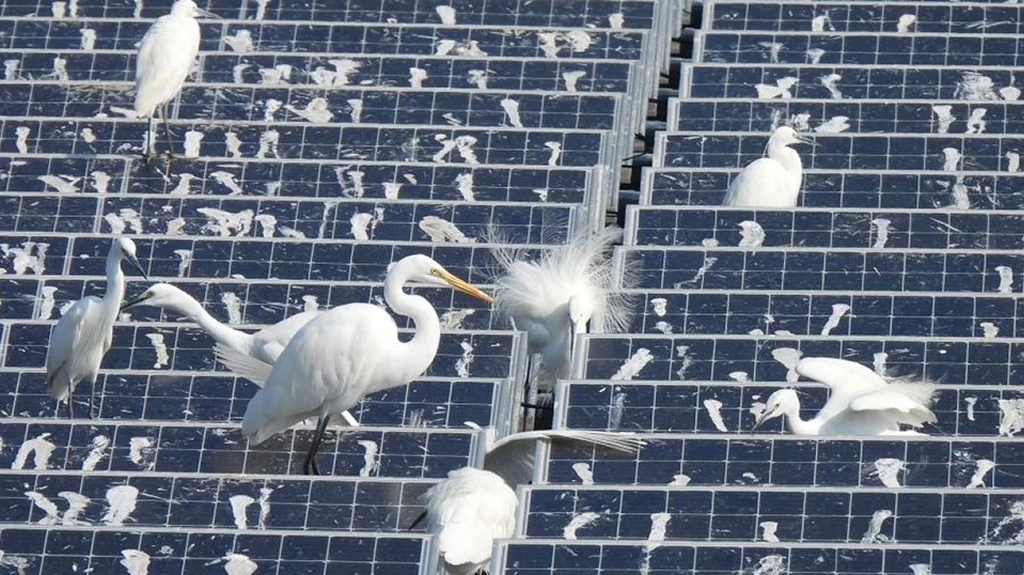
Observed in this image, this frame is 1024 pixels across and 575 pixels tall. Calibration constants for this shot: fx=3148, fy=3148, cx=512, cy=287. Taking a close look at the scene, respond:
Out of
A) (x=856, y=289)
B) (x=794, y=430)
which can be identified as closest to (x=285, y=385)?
(x=794, y=430)

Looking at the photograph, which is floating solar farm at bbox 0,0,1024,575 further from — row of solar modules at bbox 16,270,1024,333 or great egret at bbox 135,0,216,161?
great egret at bbox 135,0,216,161

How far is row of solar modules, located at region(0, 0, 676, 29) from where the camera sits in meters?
29.2

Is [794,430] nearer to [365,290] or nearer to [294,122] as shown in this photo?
[365,290]

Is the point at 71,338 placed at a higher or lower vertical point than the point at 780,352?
lower

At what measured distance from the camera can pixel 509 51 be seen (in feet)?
94.2

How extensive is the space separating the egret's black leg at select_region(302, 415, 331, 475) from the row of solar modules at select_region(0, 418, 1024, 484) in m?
0.06

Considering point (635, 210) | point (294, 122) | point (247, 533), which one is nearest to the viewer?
point (247, 533)

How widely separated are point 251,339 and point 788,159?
18.4 feet

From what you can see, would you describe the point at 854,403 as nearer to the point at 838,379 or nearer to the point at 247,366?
the point at 838,379

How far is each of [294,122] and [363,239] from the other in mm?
3137

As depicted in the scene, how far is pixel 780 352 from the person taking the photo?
20.8 m

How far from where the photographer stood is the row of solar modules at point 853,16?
94.2 feet

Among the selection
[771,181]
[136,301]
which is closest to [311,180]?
[136,301]

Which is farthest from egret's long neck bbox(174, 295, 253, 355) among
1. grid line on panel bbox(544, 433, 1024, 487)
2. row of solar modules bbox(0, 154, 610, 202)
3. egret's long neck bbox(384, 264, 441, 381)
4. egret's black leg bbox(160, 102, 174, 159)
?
egret's black leg bbox(160, 102, 174, 159)
